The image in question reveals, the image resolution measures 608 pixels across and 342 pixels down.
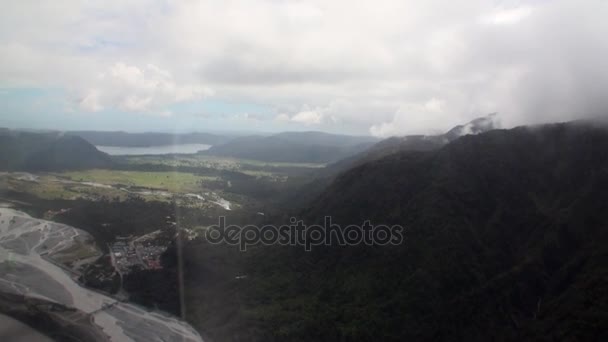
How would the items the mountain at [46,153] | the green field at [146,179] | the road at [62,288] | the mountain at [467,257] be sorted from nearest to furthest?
the mountain at [467,257], the road at [62,288], the green field at [146,179], the mountain at [46,153]

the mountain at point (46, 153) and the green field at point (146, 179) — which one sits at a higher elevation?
the mountain at point (46, 153)

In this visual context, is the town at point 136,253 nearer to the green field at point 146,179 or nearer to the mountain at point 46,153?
the green field at point 146,179

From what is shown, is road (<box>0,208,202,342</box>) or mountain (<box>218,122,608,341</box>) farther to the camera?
road (<box>0,208,202,342</box>)

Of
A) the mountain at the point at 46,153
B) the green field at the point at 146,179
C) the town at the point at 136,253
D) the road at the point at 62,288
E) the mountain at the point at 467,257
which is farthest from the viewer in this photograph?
the mountain at the point at 46,153

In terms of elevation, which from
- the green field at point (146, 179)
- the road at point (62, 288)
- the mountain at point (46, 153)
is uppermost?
the mountain at point (46, 153)

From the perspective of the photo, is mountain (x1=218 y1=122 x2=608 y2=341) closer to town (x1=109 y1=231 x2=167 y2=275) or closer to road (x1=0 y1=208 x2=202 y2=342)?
road (x1=0 y1=208 x2=202 y2=342)

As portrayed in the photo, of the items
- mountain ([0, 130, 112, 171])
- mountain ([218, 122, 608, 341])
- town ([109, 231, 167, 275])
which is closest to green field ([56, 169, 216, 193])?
mountain ([0, 130, 112, 171])

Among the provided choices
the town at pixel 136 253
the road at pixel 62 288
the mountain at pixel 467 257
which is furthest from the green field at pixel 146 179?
the mountain at pixel 467 257
